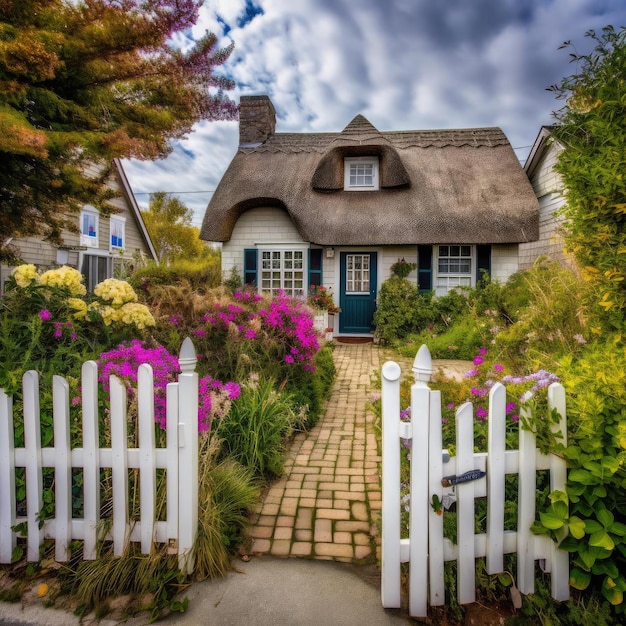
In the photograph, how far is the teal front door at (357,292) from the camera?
10.3m

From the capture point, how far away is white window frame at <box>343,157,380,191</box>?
10758 mm

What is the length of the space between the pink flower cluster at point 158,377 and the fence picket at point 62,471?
1.00 ft

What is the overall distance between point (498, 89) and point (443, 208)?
110 inches

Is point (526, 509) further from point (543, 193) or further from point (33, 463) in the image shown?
point (543, 193)

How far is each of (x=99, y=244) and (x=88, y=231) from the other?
2.15 feet

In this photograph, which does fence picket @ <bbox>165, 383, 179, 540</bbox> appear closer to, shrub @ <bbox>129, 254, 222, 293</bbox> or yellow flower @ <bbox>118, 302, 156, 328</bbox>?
yellow flower @ <bbox>118, 302, 156, 328</bbox>

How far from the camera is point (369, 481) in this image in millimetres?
2869

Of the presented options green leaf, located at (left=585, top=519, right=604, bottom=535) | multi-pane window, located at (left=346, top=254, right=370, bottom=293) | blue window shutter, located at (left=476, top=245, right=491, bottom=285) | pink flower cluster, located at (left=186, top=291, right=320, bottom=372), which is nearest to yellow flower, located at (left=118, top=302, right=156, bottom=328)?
pink flower cluster, located at (left=186, top=291, right=320, bottom=372)

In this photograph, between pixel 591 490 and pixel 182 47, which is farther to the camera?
pixel 182 47

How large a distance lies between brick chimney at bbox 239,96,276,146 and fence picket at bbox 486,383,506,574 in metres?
12.4

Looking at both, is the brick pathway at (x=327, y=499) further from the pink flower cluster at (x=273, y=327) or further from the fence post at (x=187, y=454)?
the pink flower cluster at (x=273, y=327)

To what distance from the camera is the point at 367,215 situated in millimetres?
9984

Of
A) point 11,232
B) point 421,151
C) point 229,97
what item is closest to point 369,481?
point 229,97

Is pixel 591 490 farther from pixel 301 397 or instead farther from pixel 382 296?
pixel 382 296
